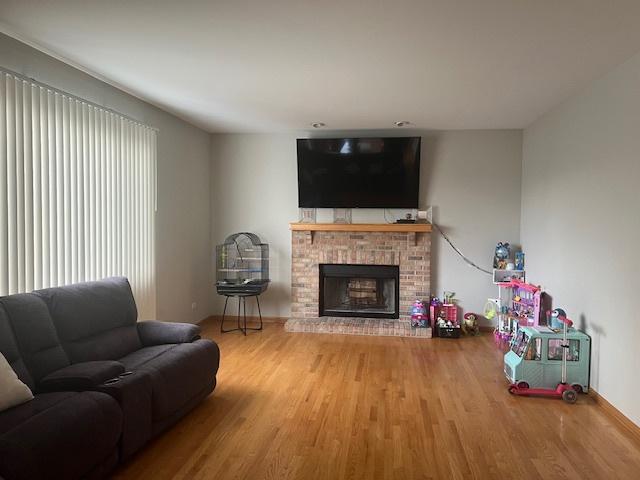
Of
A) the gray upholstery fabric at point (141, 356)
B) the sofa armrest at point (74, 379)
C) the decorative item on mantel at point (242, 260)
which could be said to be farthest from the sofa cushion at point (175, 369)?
the decorative item on mantel at point (242, 260)

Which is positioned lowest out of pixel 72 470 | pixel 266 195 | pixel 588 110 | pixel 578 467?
pixel 578 467

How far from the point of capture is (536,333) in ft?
12.0

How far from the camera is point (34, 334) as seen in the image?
8.28 feet

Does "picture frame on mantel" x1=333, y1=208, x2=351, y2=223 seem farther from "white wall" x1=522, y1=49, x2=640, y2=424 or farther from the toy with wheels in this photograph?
the toy with wheels

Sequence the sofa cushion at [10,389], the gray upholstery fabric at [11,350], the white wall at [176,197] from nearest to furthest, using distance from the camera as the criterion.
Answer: the sofa cushion at [10,389]
the gray upholstery fabric at [11,350]
the white wall at [176,197]

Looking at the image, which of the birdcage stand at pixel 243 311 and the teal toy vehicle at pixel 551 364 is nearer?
the teal toy vehicle at pixel 551 364

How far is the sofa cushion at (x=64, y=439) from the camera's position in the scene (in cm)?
180

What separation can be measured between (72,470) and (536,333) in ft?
11.2

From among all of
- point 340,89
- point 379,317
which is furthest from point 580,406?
point 340,89

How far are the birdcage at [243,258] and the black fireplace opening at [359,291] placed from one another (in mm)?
813

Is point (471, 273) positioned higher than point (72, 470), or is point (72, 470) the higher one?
point (471, 273)

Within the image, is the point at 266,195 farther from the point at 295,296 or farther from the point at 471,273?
the point at 471,273

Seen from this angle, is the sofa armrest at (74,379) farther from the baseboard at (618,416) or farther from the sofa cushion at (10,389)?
the baseboard at (618,416)

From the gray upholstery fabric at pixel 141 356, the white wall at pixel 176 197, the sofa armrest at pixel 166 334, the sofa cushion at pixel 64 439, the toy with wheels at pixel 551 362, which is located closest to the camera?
the sofa cushion at pixel 64 439
